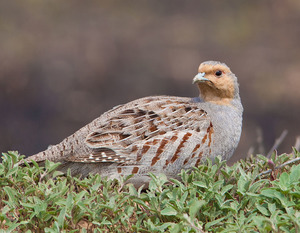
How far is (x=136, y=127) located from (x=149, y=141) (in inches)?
6.2

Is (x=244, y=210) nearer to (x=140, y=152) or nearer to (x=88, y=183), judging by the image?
(x=88, y=183)

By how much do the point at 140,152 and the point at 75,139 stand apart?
1.71 ft

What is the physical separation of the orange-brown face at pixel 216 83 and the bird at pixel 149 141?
7 cm

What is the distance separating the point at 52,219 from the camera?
2.92 meters

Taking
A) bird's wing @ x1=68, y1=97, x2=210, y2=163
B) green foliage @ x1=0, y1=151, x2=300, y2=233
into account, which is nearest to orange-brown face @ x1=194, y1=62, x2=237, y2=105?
bird's wing @ x1=68, y1=97, x2=210, y2=163

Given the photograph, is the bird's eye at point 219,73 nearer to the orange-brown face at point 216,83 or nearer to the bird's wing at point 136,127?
the orange-brown face at point 216,83

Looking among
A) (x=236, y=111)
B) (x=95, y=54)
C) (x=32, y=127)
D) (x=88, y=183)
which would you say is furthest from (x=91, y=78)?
(x=88, y=183)

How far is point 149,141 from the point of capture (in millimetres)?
4211

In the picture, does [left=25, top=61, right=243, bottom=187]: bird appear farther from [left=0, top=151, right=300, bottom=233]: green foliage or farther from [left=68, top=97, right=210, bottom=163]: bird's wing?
[left=0, top=151, right=300, bottom=233]: green foliage

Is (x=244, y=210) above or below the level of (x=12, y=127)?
above

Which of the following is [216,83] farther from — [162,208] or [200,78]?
[162,208]

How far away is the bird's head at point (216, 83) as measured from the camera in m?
4.63

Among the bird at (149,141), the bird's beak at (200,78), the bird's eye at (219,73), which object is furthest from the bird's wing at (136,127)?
the bird's eye at (219,73)

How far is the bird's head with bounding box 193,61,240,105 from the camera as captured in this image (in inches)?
182
